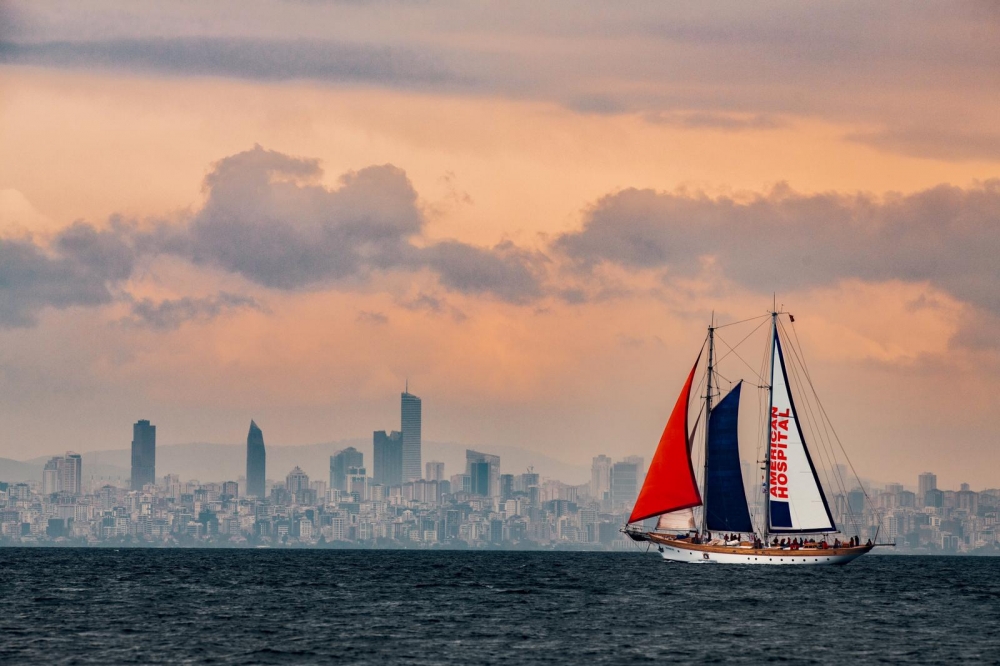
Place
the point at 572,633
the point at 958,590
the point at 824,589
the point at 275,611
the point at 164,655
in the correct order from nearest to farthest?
the point at 164,655 < the point at 572,633 < the point at 275,611 < the point at 824,589 < the point at 958,590

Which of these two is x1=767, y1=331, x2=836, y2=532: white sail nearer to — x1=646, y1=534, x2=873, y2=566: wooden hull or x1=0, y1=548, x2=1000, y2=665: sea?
x1=646, y1=534, x2=873, y2=566: wooden hull

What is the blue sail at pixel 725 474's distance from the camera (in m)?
136

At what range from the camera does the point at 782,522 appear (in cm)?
13938

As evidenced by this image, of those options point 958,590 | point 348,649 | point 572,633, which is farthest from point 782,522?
point 348,649

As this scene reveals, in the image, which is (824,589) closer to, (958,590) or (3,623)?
(958,590)

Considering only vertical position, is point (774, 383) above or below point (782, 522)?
above

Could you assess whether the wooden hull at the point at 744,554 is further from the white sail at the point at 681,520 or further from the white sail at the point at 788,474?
the white sail at the point at 788,474

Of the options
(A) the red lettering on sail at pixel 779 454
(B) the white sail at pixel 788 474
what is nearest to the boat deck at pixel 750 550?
(B) the white sail at pixel 788 474

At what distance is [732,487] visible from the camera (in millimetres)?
137875

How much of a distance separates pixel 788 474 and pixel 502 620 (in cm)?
5384

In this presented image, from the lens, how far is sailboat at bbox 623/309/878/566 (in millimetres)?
137125

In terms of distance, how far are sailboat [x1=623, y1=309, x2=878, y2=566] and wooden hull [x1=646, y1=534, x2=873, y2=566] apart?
0.30 feet

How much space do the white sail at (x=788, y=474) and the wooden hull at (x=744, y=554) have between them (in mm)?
2794

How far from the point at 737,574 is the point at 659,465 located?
12056mm
